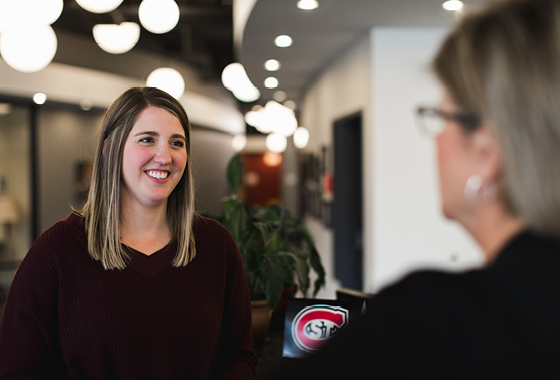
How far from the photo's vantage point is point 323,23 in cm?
436

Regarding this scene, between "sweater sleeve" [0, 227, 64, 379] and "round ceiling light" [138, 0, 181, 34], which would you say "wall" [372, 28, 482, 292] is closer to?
"round ceiling light" [138, 0, 181, 34]

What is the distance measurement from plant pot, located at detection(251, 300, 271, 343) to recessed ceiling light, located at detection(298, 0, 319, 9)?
8.92 ft

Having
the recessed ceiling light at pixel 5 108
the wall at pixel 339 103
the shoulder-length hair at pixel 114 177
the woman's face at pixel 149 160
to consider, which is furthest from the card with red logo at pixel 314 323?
the recessed ceiling light at pixel 5 108

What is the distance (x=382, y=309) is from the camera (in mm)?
464

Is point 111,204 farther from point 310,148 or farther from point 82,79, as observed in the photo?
point 82,79

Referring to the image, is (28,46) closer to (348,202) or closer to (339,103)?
(339,103)

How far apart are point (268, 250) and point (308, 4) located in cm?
249

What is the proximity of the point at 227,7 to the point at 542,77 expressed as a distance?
272 inches

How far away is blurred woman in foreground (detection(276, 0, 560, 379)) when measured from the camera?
44 cm

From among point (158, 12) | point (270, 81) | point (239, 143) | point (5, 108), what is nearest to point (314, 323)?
point (239, 143)

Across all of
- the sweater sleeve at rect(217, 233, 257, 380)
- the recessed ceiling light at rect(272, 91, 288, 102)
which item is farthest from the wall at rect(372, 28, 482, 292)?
the sweater sleeve at rect(217, 233, 257, 380)

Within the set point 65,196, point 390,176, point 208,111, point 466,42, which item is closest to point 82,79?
point 65,196

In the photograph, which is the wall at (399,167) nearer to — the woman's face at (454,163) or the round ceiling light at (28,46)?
the round ceiling light at (28,46)

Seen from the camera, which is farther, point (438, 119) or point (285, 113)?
point (285, 113)
